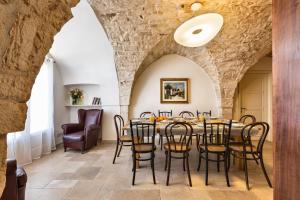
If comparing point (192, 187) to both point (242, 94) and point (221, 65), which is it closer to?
point (221, 65)

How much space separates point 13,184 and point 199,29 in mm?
2938

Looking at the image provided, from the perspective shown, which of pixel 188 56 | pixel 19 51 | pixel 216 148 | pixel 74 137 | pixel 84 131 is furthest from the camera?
pixel 188 56

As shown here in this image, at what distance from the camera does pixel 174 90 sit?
5.15 meters

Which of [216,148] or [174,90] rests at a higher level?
[174,90]

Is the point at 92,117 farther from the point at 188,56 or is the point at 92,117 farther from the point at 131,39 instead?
the point at 188,56

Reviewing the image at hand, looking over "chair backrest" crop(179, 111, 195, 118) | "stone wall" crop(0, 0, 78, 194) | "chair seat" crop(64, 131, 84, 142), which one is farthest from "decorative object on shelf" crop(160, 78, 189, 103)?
"stone wall" crop(0, 0, 78, 194)

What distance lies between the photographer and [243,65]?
182 inches

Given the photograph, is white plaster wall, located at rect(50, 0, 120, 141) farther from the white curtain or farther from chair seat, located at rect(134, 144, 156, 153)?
chair seat, located at rect(134, 144, 156, 153)

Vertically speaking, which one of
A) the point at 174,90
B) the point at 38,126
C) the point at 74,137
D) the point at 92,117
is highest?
the point at 174,90

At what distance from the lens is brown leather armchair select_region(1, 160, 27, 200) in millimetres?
1603

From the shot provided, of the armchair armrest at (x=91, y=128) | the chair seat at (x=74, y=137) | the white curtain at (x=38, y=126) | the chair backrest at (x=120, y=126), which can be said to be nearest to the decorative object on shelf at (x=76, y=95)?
the white curtain at (x=38, y=126)

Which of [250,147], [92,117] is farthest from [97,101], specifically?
[250,147]

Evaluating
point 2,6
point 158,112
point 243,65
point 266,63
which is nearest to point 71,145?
point 158,112

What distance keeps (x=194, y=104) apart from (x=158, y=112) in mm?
1079
